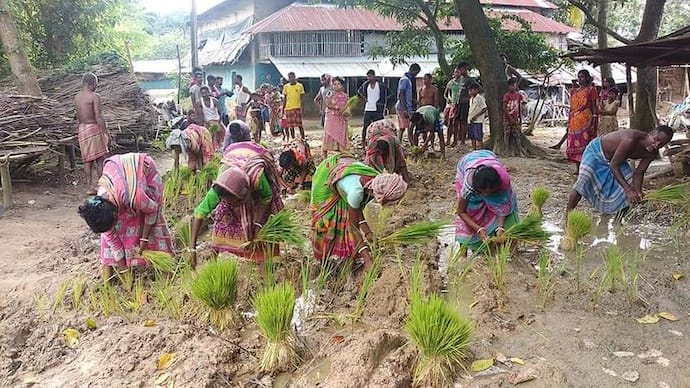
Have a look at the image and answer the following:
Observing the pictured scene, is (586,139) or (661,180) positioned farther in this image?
(586,139)

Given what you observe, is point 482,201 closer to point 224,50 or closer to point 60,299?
point 60,299

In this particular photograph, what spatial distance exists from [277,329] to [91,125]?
546 cm

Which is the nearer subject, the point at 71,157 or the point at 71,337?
the point at 71,337

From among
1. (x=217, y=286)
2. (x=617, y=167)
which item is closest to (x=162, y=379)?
(x=217, y=286)

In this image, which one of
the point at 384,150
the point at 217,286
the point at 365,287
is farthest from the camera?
the point at 384,150

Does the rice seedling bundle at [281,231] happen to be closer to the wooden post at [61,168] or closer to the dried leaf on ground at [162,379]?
the dried leaf on ground at [162,379]

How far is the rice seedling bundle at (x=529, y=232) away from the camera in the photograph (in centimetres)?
377

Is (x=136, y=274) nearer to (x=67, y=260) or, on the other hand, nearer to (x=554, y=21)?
(x=67, y=260)

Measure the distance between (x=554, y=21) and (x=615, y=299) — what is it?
22.1 metres

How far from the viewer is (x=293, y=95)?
1214cm

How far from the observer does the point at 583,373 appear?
299 centimetres

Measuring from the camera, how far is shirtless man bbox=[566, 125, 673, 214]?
488 centimetres

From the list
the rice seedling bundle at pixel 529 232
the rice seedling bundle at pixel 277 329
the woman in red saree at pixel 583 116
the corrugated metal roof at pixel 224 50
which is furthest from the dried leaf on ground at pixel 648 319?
the corrugated metal roof at pixel 224 50

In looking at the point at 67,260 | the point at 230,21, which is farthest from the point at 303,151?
the point at 230,21
